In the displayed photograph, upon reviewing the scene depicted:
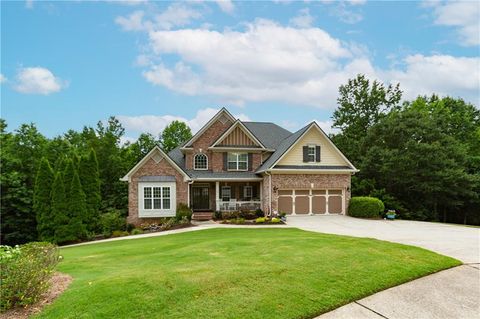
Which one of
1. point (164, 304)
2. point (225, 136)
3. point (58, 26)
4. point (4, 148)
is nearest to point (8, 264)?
point (164, 304)

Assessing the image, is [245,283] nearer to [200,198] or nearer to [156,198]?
[156,198]

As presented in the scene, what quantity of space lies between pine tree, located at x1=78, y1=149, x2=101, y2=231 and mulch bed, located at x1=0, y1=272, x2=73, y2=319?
1679 cm

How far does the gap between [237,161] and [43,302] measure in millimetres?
22182

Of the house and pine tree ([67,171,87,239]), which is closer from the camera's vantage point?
pine tree ([67,171,87,239])

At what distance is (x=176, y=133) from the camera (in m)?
49.1

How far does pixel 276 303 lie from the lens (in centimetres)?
596

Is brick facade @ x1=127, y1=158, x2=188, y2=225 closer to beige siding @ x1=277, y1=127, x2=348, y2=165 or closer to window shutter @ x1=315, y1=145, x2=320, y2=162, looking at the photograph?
beige siding @ x1=277, y1=127, x2=348, y2=165

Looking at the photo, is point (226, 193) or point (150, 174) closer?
point (150, 174)

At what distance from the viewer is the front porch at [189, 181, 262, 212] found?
93.3ft

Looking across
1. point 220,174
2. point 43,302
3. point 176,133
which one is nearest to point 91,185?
point 220,174

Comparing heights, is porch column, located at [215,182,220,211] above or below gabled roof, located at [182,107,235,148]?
below

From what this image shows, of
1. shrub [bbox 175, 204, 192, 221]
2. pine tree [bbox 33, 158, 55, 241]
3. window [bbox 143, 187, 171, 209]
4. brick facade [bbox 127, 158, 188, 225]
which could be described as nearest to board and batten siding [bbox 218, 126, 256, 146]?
brick facade [bbox 127, 158, 188, 225]

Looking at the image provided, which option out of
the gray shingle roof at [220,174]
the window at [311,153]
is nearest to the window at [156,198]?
the gray shingle roof at [220,174]

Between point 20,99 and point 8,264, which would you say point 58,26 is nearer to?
point 20,99
